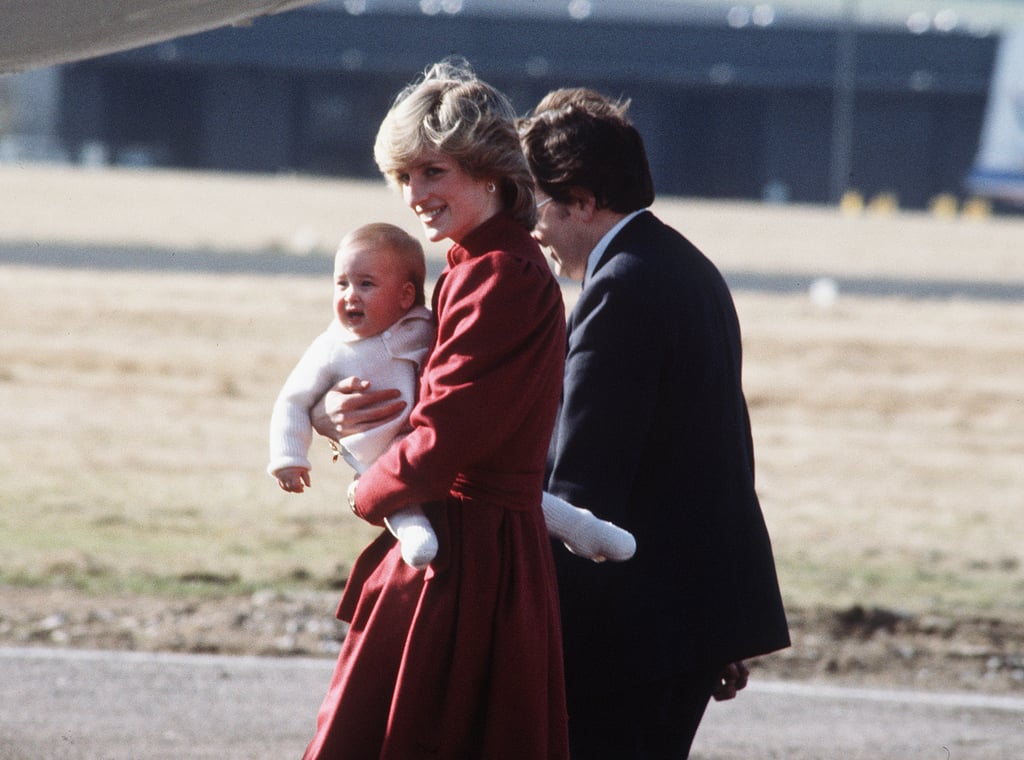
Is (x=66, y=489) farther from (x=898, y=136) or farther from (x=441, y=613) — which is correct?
(x=898, y=136)

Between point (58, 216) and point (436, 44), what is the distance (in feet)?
90.7

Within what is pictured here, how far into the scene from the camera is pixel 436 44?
5275 cm

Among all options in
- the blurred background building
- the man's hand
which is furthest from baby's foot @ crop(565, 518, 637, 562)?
the blurred background building

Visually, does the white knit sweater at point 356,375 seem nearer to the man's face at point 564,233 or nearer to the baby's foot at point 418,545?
the baby's foot at point 418,545

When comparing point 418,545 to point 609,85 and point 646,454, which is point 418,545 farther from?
point 609,85

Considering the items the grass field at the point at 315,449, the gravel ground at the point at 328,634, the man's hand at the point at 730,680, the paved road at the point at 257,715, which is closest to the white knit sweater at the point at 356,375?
the man's hand at the point at 730,680

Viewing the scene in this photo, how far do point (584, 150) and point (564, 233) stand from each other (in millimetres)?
188

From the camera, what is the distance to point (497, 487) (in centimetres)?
270

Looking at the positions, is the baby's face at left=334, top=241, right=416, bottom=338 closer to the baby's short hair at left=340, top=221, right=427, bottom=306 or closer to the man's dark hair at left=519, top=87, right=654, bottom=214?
the baby's short hair at left=340, top=221, right=427, bottom=306

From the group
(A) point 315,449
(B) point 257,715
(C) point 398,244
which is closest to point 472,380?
(C) point 398,244

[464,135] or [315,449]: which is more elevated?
[464,135]

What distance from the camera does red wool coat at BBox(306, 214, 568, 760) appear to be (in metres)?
2.62

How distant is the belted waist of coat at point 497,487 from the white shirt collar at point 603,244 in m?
0.56

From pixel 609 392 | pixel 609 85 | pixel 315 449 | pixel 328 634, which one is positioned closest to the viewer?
pixel 609 392
